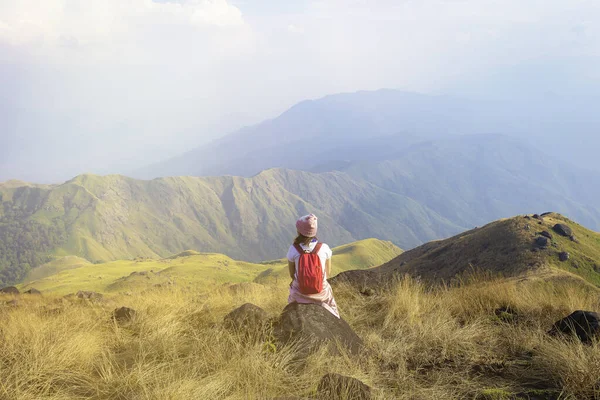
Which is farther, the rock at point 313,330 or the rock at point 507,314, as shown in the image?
the rock at point 507,314

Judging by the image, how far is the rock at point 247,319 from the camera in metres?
5.78

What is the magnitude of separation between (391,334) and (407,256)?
51.8m

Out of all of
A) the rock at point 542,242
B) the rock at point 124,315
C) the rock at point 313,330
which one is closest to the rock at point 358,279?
the rock at point 313,330

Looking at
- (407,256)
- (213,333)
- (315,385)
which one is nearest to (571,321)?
(315,385)

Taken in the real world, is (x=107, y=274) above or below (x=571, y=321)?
below

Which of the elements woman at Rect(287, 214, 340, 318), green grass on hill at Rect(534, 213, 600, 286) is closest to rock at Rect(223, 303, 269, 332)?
woman at Rect(287, 214, 340, 318)

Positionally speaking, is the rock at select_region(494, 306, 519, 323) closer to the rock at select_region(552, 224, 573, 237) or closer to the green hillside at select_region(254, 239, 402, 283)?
the rock at select_region(552, 224, 573, 237)

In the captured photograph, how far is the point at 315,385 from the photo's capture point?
4.17 meters

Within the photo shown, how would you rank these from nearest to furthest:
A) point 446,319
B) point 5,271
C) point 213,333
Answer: point 213,333 < point 446,319 < point 5,271

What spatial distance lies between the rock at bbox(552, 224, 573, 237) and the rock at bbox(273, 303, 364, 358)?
40087 mm

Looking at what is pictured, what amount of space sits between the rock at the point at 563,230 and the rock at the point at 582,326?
37.7 m

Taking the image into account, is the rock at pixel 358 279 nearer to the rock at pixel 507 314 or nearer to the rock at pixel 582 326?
the rock at pixel 507 314

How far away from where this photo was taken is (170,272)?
88.8 meters

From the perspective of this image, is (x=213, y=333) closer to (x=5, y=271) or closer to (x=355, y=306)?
(x=355, y=306)
